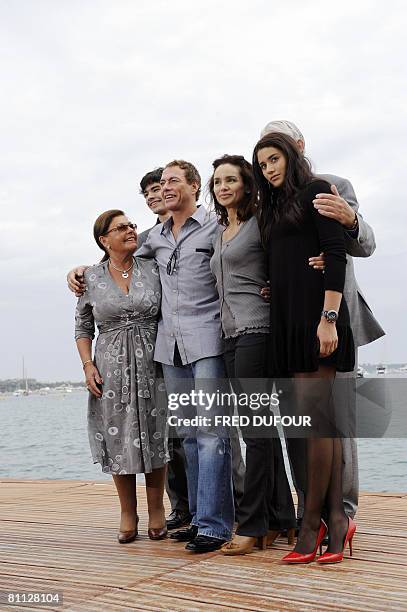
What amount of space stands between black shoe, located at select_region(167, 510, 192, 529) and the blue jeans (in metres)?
0.39

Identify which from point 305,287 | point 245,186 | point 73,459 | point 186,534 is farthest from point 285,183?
point 73,459

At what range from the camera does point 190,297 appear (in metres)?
3.15

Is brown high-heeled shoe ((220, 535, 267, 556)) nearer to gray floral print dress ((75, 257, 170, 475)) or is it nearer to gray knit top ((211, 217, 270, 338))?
gray floral print dress ((75, 257, 170, 475))

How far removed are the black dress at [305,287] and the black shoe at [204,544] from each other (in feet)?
2.29

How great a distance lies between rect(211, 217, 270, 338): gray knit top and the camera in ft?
→ 9.50

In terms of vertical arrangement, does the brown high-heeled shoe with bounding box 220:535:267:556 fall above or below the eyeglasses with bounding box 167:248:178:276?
below

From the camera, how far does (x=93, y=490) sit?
500 centimetres

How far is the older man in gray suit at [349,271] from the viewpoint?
8.82ft

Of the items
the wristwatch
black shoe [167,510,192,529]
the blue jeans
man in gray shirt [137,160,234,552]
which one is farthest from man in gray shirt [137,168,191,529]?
the wristwatch

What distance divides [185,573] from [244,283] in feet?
3.46

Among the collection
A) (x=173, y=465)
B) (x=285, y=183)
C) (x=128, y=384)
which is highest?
(x=285, y=183)

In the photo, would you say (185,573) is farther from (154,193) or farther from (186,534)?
(154,193)

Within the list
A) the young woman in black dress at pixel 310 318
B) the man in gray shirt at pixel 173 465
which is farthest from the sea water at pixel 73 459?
the young woman in black dress at pixel 310 318

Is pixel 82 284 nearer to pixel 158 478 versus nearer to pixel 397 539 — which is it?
pixel 158 478
